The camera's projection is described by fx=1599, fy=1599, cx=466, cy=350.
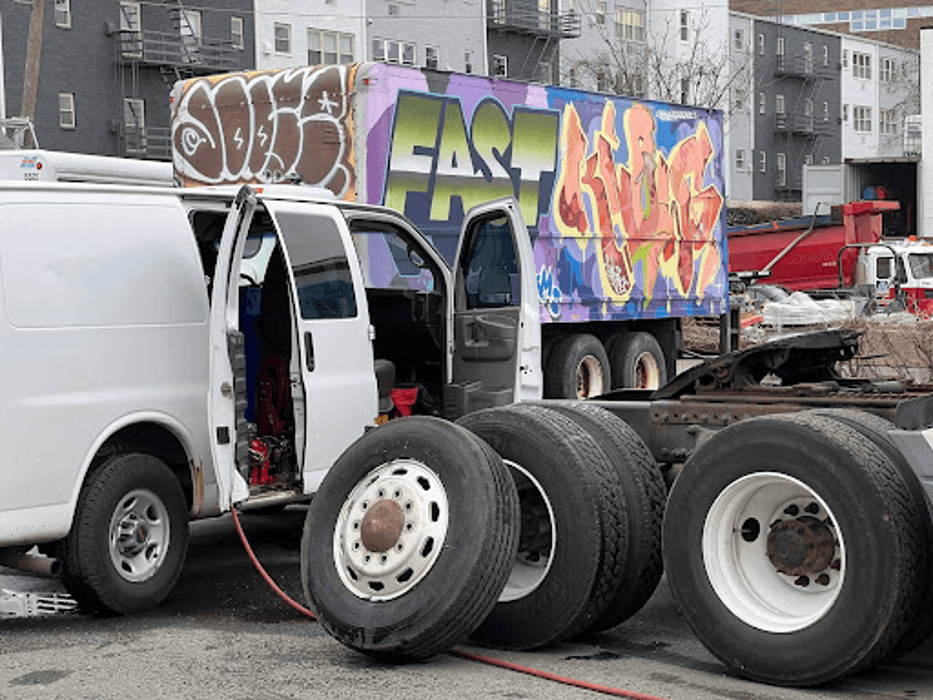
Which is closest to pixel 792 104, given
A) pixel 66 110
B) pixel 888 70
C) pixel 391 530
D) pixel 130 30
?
pixel 888 70

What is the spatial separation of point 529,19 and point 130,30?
64.4 feet

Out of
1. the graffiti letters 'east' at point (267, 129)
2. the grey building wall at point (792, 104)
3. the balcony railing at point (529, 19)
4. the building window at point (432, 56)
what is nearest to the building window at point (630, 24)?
the balcony railing at point (529, 19)

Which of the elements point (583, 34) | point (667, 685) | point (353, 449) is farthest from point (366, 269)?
point (583, 34)

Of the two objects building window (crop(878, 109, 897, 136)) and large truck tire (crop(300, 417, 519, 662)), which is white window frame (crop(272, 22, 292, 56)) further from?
building window (crop(878, 109, 897, 136))

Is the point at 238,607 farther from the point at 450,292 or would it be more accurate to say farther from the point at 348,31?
the point at 348,31

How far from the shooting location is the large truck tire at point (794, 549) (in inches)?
242

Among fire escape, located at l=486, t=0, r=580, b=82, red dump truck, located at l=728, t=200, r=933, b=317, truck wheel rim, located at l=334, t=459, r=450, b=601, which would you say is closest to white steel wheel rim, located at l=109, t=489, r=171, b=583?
truck wheel rim, located at l=334, t=459, r=450, b=601

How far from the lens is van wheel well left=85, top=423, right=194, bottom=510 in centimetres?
837

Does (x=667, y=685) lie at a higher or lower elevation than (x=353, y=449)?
lower

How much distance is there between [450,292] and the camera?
10422mm

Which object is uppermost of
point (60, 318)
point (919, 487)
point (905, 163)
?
point (905, 163)

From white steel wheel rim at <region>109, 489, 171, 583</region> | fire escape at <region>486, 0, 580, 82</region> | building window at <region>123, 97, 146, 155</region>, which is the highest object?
fire escape at <region>486, 0, 580, 82</region>

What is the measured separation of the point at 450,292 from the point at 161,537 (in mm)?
2794

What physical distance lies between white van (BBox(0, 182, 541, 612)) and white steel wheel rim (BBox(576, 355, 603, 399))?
631cm
